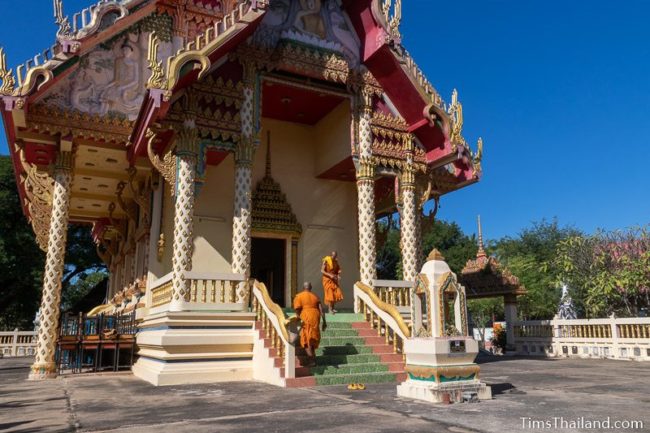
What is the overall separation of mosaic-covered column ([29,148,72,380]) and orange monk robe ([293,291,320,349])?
18.7ft

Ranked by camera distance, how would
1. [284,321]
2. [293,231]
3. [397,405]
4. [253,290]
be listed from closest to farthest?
[397,405] → [284,321] → [253,290] → [293,231]

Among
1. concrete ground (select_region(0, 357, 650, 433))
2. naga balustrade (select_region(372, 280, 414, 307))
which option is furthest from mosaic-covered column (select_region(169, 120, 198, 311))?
naga balustrade (select_region(372, 280, 414, 307))

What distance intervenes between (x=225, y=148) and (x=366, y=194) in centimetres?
340

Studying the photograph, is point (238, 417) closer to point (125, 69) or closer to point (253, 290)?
point (253, 290)

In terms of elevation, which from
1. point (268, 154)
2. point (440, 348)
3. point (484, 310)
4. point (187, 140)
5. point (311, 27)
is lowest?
point (440, 348)

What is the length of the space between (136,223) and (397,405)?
1135 cm

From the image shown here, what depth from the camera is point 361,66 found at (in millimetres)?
12867

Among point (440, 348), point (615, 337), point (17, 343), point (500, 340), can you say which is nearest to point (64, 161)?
point (440, 348)

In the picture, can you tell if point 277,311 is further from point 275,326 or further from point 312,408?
point 312,408

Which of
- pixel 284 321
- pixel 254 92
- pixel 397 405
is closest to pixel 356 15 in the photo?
pixel 254 92

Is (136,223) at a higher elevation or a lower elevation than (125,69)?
lower

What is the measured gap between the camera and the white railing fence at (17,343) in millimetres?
23875

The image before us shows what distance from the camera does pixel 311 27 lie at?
12492 millimetres

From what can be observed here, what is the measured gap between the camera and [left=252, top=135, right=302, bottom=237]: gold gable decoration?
43.1 feet
